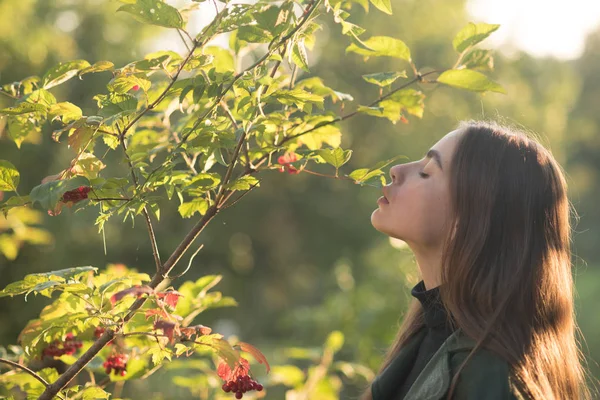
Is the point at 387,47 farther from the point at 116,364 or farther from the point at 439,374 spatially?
the point at 116,364

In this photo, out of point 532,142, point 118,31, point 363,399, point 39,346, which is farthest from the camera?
point 118,31

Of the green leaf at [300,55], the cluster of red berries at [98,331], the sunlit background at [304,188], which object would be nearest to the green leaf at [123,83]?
the green leaf at [300,55]

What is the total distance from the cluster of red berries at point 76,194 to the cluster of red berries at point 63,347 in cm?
44

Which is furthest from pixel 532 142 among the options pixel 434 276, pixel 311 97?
pixel 311 97

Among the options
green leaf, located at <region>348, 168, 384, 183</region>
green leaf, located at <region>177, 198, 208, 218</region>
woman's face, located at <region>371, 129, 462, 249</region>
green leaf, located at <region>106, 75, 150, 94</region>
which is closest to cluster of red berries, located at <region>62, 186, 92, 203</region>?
green leaf, located at <region>106, 75, 150, 94</region>

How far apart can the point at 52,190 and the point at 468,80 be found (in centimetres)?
90

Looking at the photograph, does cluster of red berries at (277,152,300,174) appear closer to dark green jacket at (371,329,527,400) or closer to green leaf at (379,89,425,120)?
green leaf at (379,89,425,120)

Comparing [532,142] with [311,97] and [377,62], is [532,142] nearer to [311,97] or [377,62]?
[311,97]

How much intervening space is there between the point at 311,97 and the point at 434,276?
1.96 ft

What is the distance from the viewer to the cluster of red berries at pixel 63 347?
1627 millimetres

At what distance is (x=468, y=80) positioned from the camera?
1.64 metres

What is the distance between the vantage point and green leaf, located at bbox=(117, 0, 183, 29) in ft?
4.14

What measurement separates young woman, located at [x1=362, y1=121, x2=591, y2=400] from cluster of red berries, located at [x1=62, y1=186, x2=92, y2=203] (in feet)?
2.17

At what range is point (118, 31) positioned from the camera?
1277 cm
